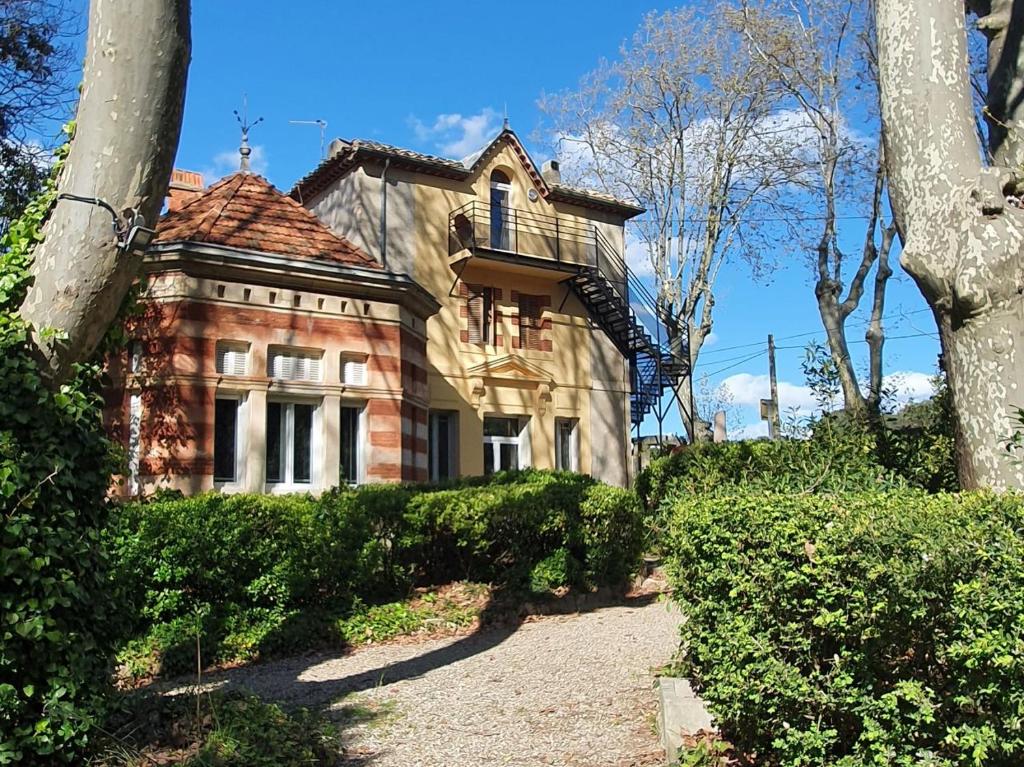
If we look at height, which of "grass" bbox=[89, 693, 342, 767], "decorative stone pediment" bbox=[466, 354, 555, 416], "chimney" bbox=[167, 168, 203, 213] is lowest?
"grass" bbox=[89, 693, 342, 767]

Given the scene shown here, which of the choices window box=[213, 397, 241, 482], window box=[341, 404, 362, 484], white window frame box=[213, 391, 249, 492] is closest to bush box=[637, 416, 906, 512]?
window box=[341, 404, 362, 484]

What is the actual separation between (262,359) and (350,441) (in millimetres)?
2074

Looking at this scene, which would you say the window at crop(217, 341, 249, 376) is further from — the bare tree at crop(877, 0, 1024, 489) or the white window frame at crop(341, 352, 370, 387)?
the bare tree at crop(877, 0, 1024, 489)

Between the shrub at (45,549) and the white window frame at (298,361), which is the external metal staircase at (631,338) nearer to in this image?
the white window frame at (298,361)

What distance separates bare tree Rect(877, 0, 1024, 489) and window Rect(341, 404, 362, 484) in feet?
34.4

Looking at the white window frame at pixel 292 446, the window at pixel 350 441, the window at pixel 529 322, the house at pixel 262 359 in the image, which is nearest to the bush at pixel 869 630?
the house at pixel 262 359

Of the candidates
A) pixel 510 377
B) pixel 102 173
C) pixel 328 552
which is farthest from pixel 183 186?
pixel 102 173

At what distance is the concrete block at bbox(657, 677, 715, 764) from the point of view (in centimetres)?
541

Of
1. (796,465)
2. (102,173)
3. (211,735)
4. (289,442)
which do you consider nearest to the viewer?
(102,173)

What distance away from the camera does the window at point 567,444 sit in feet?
81.4

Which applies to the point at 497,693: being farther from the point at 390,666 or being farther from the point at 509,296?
the point at 509,296

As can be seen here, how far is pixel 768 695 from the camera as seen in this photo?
4.53 metres

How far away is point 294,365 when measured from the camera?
14469mm

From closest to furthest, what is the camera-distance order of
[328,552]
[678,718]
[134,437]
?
[678,718], [328,552], [134,437]
